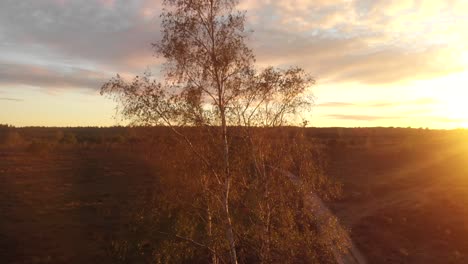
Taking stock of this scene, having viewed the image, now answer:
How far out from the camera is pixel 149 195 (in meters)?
30.3

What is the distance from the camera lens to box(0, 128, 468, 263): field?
2898 centimetres

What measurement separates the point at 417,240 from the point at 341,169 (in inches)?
1227

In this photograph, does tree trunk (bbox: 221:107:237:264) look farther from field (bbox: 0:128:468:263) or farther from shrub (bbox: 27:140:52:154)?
shrub (bbox: 27:140:52:154)

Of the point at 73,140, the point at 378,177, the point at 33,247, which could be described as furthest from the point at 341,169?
the point at 73,140

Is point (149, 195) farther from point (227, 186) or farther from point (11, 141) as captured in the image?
point (11, 141)

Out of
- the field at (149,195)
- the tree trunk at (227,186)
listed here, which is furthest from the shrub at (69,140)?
the tree trunk at (227,186)

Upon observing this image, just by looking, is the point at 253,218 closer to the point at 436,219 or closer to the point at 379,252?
the point at 379,252

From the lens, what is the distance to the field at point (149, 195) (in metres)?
29.0

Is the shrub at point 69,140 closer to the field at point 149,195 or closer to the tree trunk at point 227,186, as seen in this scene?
the field at point 149,195

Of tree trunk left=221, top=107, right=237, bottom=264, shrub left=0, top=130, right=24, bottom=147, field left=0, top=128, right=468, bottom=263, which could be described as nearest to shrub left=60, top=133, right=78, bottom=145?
shrub left=0, top=130, right=24, bottom=147

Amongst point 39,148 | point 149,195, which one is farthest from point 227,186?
point 39,148

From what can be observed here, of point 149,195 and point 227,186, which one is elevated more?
point 227,186

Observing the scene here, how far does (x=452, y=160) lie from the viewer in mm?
60406

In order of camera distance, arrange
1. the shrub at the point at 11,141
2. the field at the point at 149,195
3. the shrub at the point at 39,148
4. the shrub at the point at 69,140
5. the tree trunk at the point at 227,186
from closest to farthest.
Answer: the tree trunk at the point at 227,186 < the field at the point at 149,195 < the shrub at the point at 39,148 < the shrub at the point at 11,141 < the shrub at the point at 69,140
